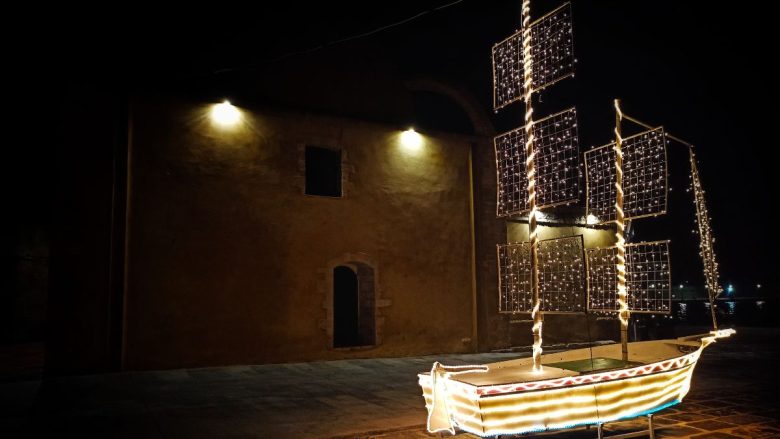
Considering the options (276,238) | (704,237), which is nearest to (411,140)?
(276,238)

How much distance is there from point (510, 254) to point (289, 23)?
8.00m

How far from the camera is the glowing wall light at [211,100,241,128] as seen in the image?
391 inches

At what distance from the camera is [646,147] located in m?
5.35

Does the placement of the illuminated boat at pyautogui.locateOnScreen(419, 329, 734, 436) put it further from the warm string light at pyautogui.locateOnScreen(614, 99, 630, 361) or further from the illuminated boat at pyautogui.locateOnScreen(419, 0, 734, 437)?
the warm string light at pyautogui.locateOnScreen(614, 99, 630, 361)

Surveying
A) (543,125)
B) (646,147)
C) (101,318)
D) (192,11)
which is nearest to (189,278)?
(101,318)

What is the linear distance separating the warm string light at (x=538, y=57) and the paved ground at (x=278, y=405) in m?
3.31

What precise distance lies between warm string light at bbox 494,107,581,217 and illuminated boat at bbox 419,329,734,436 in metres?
1.49

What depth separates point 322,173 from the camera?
38.4 feet

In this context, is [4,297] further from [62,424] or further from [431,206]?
[431,206]

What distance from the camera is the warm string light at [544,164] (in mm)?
4703

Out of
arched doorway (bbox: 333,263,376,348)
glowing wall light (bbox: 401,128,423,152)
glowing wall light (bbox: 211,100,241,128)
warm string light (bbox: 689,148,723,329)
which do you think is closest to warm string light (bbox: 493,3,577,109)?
warm string light (bbox: 689,148,723,329)

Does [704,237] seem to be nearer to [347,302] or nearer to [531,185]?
[531,185]

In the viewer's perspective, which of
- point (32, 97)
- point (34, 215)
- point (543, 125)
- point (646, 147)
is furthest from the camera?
point (34, 215)

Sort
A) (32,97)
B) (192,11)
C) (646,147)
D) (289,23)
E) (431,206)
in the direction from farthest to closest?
1. (32,97)
2. (431,206)
3. (289,23)
4. (192,11)
5. (646,147)
